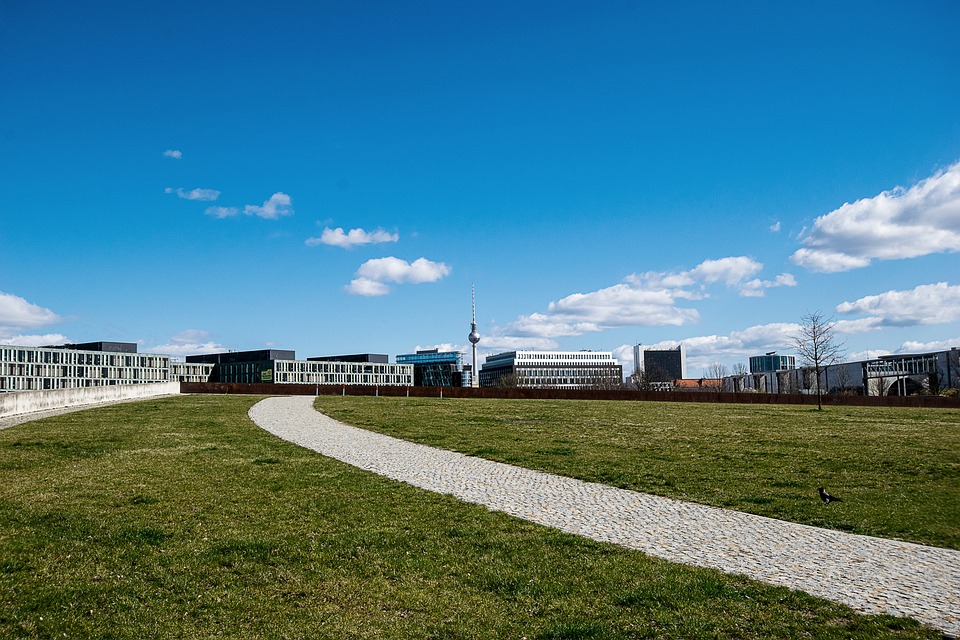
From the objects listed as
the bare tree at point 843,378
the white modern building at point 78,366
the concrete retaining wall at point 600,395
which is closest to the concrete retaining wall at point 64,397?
the concrete retaining wall at point 600,395

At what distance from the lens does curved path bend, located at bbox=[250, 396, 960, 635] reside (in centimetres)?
715

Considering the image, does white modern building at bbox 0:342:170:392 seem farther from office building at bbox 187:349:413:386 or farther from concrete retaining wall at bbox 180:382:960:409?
concrete retaining wall at bbox 180:382:960:409

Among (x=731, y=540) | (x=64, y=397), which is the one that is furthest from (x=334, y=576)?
(x=64, y=397)

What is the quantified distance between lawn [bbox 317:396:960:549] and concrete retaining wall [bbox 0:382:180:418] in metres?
15.3

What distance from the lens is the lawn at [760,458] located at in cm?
1138

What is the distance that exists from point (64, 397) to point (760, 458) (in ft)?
125

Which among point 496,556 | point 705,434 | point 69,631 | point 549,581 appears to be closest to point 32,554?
point 69,631

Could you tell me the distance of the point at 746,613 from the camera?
21.2ft

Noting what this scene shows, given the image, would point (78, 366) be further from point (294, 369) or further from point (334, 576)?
point (334, 576)

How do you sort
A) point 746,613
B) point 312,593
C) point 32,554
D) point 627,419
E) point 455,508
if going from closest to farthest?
point 746,613, point 312,593, point 32,554, point 455,508, point 627,419

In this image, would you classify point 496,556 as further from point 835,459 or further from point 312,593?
point 835,459


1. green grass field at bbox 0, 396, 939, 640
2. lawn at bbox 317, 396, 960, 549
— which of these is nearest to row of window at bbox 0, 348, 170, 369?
lawn at bbox 317, 396, 960, 549

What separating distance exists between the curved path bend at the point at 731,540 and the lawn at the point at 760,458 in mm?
884

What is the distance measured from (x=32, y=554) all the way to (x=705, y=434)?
21.4 meters
